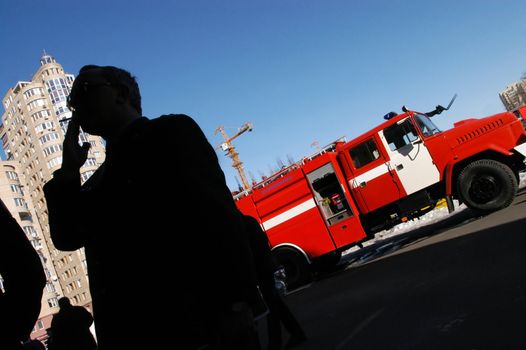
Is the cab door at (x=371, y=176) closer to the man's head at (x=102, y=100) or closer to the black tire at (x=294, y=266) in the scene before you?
the black tire at (x=294, y=266)

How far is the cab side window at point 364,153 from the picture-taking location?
10.2 meters

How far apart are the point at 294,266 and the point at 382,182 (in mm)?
3126

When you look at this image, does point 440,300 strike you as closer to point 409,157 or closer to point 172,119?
point 172,119

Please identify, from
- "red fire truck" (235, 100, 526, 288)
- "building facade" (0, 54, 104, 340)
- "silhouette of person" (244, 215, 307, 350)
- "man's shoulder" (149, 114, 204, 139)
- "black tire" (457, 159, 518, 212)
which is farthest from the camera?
"building facade" (0, 54, 104, 340)

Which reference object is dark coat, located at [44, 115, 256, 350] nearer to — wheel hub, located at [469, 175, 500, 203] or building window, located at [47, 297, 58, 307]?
wheel hub, located at [469, 175, 500, 203]

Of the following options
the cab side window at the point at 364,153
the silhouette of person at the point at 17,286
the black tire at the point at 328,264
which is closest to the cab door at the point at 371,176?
the cab side window at the point at 364,153

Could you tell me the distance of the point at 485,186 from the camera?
30.0 feet

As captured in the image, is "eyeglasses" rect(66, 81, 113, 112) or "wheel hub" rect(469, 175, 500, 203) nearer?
"eyeglasses" rect(66, 81, 113, 112)

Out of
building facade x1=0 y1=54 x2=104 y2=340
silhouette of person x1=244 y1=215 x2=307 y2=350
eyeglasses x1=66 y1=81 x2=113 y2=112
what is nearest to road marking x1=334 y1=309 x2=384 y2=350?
silhouette of person x1=244 y1=215 x2=307 y2=350

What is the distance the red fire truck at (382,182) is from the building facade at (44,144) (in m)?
52.0

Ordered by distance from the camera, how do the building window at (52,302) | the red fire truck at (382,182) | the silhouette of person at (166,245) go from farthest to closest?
the building window at (52,302) → the red fire truck at (382,182) → the silhouette of person at (166,245)

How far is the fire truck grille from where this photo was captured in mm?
9258

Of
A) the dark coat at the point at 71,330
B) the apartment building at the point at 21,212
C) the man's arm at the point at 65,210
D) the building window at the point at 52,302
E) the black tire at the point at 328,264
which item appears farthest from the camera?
the building window at the point at 52,302

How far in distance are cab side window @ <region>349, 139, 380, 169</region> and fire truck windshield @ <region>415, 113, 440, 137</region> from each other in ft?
3.68
